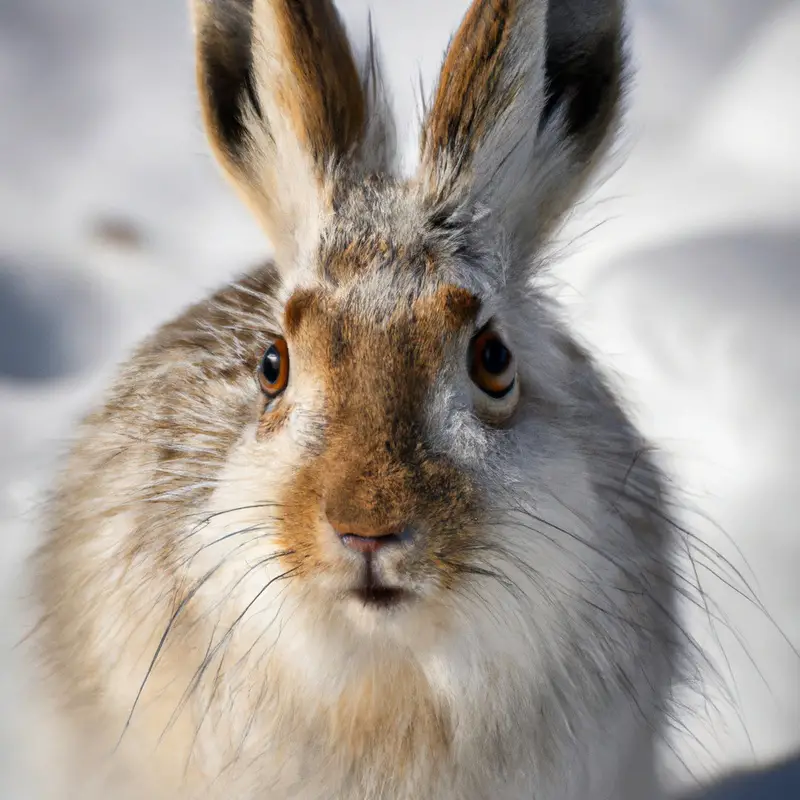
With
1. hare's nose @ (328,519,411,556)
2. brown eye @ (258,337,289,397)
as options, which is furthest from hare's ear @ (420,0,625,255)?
hare's nose @ (328,519,411,556)

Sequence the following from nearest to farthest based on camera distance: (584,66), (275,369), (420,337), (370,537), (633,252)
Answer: (370,537), (420,337), (275,369), (584,66), (633,252)

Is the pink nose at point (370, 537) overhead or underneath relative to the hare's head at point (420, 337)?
underneath

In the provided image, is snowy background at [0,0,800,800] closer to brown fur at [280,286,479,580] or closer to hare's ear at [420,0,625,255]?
hare's ear at [420,0,625,255]

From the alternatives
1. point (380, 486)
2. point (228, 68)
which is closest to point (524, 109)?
point (228, 68)

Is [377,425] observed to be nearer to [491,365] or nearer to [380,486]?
[380,486]

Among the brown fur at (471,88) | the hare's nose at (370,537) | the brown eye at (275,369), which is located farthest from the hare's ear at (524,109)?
the hare's nose at (370,537)

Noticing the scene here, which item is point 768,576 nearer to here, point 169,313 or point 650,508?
point 650,508

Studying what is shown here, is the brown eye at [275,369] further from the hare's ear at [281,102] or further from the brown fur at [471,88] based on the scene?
the brown fur at [471,88]
